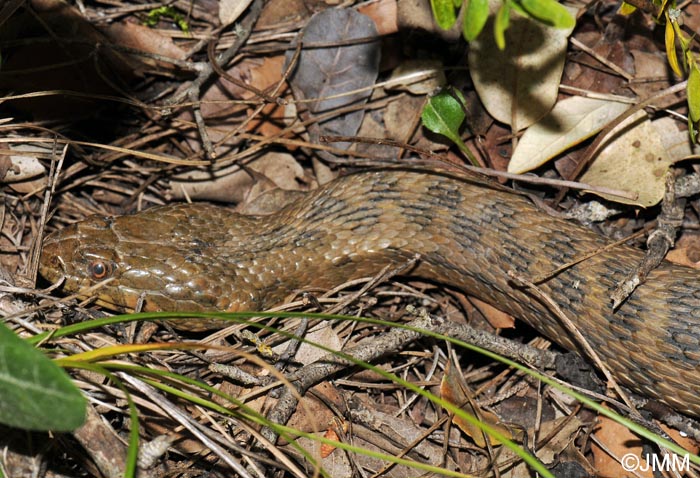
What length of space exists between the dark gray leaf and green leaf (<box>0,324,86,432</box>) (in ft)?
9.34

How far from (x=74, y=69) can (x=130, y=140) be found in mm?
618

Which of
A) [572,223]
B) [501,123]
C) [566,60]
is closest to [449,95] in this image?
[501,123]

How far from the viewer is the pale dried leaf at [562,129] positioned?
4.49m

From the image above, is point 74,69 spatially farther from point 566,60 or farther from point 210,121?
point 566,60

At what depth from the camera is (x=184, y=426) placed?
11.1ft

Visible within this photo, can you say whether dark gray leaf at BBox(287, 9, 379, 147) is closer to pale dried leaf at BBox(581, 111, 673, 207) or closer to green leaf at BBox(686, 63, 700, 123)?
pale dried leaf at BBox(581, 111, 673, 207)

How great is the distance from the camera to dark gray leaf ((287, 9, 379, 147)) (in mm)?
4848

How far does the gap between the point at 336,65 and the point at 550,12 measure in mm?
2339

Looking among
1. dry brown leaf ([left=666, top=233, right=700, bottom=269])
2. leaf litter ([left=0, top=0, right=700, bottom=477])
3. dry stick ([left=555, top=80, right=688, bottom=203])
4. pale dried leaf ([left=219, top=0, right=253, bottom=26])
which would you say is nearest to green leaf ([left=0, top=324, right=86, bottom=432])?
leaf litter ([left=0, top=0, right=700, bottom=477])

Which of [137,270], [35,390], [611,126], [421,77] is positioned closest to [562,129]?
[611,126]

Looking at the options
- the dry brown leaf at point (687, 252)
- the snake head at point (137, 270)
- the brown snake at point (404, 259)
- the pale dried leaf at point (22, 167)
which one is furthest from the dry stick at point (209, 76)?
the dry brown leaf at point (687, 252)

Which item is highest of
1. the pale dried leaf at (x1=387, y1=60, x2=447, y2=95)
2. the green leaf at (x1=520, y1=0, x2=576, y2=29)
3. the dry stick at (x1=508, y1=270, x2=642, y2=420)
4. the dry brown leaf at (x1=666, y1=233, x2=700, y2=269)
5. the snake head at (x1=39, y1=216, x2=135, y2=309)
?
the green leaf at (x1=520, y1=0, x2=576, y2=29)

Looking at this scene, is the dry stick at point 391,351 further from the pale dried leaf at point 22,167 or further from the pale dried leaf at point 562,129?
the pale dried leaf at point 22,167

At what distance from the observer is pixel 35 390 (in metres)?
2.62
